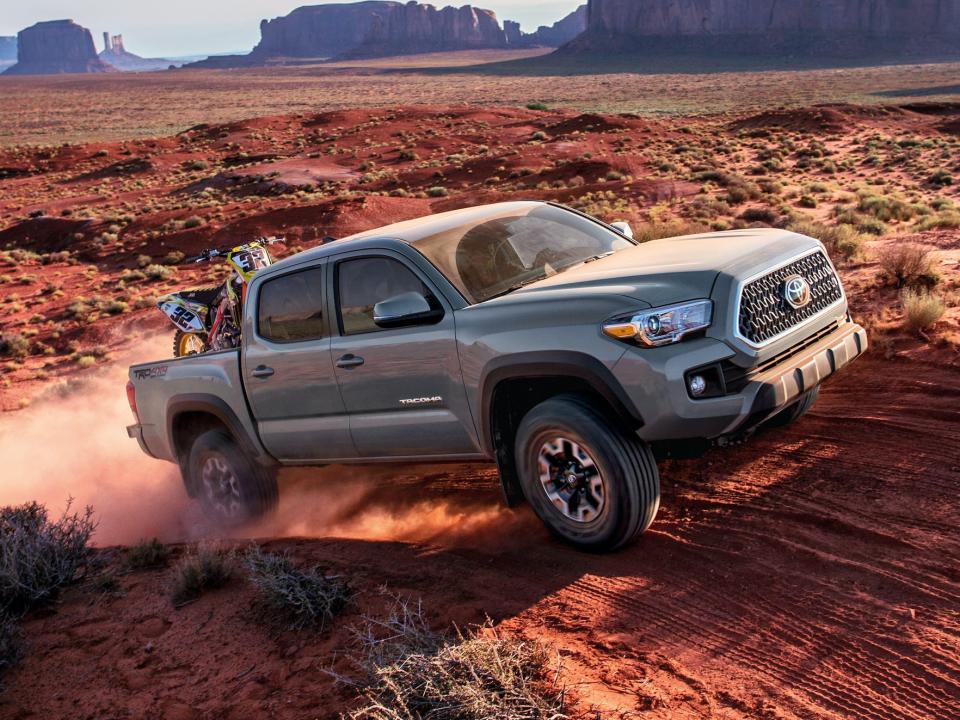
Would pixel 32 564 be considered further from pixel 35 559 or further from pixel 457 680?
pixel 457 680

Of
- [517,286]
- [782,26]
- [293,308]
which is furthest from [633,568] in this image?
[782,26]

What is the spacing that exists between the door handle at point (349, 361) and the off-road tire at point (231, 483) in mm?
1464

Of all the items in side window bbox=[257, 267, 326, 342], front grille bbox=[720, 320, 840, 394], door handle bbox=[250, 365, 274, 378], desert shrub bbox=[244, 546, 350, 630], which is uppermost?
side window bbox=[257, 267, 326, 342]

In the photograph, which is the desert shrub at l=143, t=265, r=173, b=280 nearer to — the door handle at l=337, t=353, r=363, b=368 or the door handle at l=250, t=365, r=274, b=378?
the door handle at l=250, t=365, r=274, b=378

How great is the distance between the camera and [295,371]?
571 cm

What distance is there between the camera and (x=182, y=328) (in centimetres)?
968

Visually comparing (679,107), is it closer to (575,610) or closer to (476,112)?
(476,112)

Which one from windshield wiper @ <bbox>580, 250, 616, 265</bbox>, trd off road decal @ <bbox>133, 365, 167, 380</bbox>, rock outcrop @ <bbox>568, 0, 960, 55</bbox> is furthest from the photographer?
rock outcrop @ <bbox>568, 0, 960, 55</bbox>

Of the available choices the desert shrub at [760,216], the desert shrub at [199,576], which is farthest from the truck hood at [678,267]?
the desert shrub at [760,216]

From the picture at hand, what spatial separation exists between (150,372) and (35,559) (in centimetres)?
192

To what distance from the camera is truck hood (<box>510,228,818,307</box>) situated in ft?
14.4

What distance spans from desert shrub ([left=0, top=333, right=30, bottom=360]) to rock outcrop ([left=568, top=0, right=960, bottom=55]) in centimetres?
13441

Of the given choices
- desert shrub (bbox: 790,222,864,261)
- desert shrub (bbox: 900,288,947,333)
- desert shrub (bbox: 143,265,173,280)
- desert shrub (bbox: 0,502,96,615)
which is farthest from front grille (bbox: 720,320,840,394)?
desert shrub (bbox: 143,265,173,280)

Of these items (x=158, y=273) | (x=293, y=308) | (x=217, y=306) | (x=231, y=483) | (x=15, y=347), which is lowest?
(x=15, y=347)
